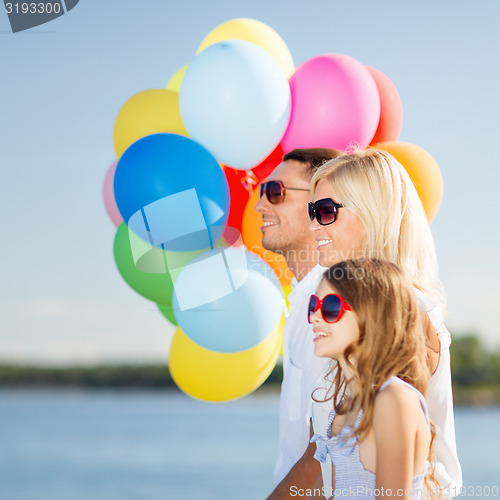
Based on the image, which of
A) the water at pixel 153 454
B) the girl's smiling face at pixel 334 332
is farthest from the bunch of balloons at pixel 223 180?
the water at pixel 153 454

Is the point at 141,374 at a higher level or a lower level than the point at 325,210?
lower

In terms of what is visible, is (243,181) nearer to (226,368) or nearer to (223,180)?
(223,180)

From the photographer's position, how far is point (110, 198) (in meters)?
3.33

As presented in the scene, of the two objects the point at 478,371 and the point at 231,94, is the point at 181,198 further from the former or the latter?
the point at 478,371

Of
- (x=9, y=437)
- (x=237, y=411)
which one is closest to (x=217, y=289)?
(x=9, y=437)

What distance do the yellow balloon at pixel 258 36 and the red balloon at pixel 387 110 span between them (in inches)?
15.4

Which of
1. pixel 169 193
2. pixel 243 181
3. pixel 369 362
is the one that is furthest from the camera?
pixel 243 181

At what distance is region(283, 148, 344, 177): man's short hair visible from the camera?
2.76 meters

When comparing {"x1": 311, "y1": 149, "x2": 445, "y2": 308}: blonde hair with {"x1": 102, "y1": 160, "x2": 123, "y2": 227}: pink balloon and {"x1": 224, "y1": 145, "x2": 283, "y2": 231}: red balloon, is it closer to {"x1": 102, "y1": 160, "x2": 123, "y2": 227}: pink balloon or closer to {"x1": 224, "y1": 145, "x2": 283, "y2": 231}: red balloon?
{"x1": 224, "y1": 145, "x2": 283, "y2": 231}: red balloon

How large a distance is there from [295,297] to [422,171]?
802 mm

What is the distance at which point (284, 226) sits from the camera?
2795mm

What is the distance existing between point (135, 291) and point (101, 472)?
17.1m

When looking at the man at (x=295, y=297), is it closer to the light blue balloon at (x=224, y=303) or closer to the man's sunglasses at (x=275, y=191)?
the man's sunglasses at (x=275, y=191)

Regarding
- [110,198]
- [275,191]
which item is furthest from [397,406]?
[110,198]
